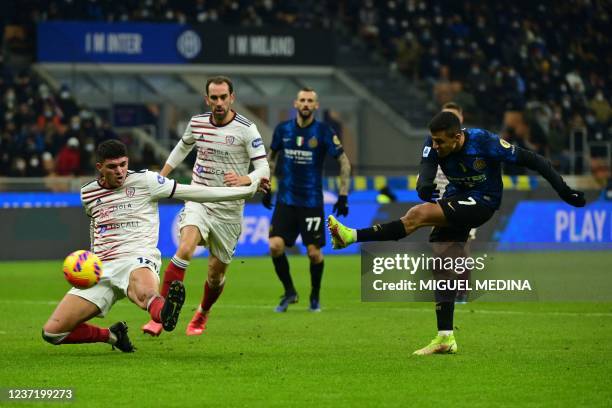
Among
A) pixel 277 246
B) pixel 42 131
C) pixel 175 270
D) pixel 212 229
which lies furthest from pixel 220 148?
pixel 42 131

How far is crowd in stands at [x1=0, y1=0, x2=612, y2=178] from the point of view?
36.7 metres

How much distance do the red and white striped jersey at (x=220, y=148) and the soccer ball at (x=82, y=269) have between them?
101 inches

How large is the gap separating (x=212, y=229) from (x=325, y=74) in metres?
28.4

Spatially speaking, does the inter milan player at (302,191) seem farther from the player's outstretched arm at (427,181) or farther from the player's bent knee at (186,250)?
the player's outstretched arm at (427,181)

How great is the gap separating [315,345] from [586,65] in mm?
32002

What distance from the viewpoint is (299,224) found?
15.2 metres

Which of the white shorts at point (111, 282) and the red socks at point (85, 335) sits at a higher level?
the white shorts at point (111, 282)

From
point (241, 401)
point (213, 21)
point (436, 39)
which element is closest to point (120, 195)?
point (241, 401)

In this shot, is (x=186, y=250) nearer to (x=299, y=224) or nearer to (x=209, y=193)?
(x=209, y=193)

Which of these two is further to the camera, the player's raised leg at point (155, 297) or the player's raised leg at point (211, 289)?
the player's raised leg at point (211, 289)

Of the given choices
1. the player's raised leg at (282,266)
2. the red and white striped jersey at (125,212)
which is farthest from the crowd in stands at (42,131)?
the red and white striped jersey at (125,212)

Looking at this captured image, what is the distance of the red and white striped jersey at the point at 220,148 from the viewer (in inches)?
488

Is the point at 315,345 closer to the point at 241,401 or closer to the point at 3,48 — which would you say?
the point at 241,401

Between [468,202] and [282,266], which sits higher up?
[468,202]
